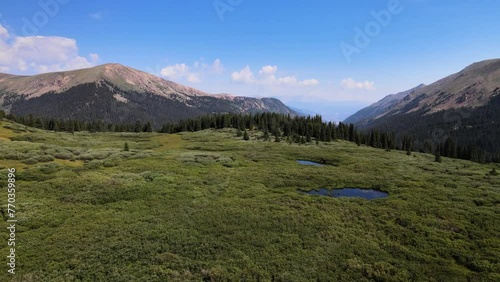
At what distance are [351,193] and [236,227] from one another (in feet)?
81.3

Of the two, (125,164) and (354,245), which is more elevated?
(125,164)

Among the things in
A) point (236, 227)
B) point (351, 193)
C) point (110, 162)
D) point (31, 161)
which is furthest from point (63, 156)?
point (351, 193)

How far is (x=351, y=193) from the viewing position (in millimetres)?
47344

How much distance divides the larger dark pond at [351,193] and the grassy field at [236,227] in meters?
1.91

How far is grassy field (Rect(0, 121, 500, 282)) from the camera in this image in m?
23.1

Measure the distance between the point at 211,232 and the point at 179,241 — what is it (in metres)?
3.57

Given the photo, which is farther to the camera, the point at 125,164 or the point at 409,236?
the point at 125,164

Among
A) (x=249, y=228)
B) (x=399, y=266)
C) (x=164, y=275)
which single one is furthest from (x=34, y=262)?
(x=399, y=266)

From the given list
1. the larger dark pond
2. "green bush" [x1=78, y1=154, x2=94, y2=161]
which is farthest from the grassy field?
"green bush" [x1=78, y1=154, x2=94, y2=161]

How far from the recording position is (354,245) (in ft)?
91.6

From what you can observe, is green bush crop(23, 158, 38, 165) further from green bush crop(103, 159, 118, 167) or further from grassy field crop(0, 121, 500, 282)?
green bush crop(103, 159, 118, 167)

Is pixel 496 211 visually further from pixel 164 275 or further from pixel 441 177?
pixel 164 275

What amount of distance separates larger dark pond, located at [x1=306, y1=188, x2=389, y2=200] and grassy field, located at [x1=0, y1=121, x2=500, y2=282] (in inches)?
75.3

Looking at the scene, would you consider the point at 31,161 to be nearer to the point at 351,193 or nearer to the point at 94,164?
the point at 94,164
